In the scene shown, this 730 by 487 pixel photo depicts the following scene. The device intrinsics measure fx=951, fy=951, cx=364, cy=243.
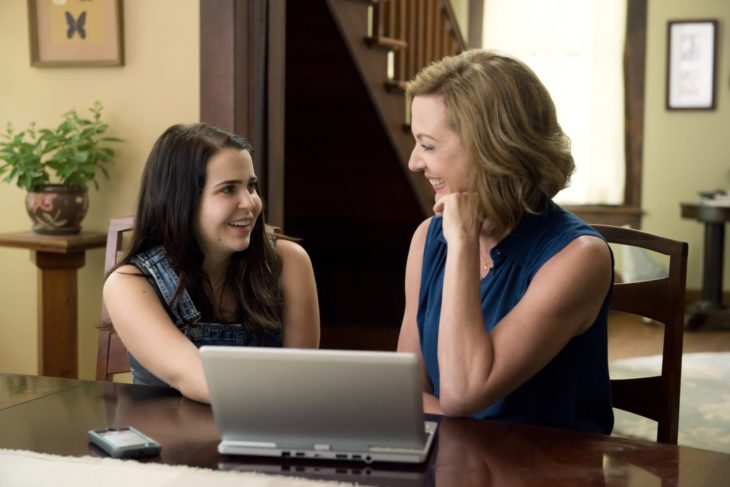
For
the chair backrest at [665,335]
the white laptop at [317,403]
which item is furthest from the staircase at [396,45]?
the white laptop at [317,403]

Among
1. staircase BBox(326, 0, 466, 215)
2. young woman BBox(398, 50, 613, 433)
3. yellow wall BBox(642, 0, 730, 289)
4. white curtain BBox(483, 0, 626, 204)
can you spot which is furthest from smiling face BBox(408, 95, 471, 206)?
yellow wall BBox(642, 0, 730, 289)

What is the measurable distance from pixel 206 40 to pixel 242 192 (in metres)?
1.18

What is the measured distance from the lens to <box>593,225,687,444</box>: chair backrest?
68.6 inches

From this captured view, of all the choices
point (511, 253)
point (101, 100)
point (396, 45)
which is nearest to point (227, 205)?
point (511, 253)

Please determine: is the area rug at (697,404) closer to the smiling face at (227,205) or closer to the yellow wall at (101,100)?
the smiling face at (227,205)

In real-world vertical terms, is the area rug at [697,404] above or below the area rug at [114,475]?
below

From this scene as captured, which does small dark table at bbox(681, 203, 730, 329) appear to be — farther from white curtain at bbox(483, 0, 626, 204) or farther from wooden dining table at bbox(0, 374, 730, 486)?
wooden dining table at bbox(0, 374, 730, 486)

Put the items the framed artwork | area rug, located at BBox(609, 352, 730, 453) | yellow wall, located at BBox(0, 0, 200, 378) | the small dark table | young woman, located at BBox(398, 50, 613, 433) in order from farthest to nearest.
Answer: the framed artwork < the small dark table < yellow wall, located at BBox(0, 0, 200, 378) < area rug, located at BBox(609, 352, 730, 453) < young woman, located at BBox(398, 50, 613, 433)

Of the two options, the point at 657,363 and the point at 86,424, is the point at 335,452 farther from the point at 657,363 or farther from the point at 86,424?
the point at 657,363

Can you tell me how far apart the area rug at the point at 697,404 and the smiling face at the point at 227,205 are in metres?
1.56

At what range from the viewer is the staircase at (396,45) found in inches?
160

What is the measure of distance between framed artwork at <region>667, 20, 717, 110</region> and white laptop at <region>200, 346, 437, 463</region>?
5546mm

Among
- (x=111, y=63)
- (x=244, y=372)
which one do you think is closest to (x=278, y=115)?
(x=111, y=63)

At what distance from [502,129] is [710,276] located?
15.3 feet
